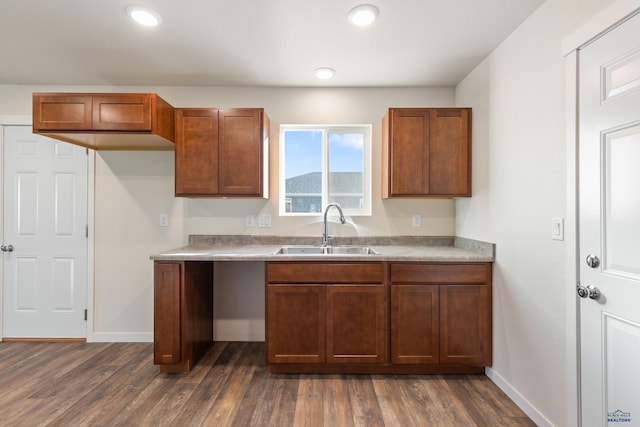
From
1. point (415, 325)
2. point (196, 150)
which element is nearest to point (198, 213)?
point (196, 150)

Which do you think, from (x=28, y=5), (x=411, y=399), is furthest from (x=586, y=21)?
(x=28, y=5)

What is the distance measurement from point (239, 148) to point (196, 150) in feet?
1.16

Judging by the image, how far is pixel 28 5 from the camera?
1.85m

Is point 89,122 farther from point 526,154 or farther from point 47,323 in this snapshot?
point 526,154

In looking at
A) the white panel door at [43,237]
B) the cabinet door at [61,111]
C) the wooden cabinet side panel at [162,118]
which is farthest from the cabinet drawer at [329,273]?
the white panel door at [43,237]

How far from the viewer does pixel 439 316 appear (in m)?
2.30

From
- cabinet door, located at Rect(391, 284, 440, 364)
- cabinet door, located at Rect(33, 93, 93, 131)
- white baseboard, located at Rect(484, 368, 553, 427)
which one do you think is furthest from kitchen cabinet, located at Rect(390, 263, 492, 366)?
cabinet door, located at Rect(33, 93, 93, 131)

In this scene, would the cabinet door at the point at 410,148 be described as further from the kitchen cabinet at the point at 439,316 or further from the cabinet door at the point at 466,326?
the cabinet door at the point at 466,326

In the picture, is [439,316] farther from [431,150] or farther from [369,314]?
[431,150]

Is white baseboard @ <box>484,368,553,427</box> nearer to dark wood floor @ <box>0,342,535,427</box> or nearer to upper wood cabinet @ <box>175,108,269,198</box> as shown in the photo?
dark wood floor @ <box>0,342,535,427</box>

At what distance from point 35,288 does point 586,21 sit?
450cm

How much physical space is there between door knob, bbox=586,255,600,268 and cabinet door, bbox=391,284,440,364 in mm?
968

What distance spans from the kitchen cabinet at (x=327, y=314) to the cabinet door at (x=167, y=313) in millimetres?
662

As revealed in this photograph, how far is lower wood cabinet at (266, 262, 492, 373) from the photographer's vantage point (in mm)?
2305
